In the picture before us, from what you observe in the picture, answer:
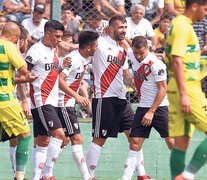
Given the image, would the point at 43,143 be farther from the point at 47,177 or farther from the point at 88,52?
the point at 88,52

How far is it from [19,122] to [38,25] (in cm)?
363

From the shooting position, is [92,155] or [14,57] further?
[92,155]

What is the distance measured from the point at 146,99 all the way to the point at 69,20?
10.0 feet

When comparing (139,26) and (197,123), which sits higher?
(197,123)

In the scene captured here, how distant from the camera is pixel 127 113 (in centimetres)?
795

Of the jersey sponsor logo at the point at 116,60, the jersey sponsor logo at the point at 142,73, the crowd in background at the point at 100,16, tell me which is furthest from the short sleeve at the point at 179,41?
the crowd in background at the point at 100,16

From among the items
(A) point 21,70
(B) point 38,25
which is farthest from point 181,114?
(B) point 38,25

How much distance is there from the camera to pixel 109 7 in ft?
33.6

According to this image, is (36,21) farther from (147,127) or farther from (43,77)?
(147,127)

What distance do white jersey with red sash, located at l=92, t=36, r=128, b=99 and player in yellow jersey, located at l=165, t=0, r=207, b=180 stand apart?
2439 millimetres

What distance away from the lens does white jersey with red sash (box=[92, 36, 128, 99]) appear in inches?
307

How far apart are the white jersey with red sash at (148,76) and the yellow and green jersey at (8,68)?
6.14ft

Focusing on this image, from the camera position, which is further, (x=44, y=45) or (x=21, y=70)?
(x=44, y=45)

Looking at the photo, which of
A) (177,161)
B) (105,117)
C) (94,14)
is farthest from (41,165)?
(94,14)
